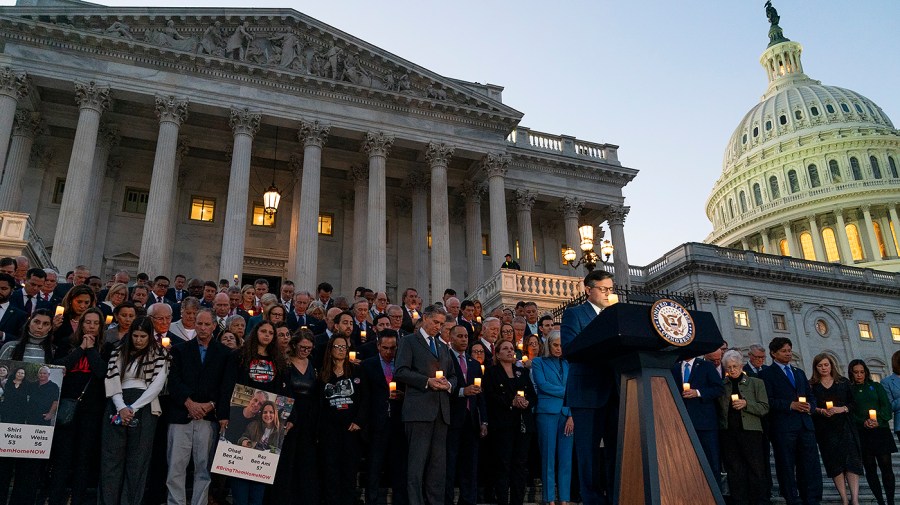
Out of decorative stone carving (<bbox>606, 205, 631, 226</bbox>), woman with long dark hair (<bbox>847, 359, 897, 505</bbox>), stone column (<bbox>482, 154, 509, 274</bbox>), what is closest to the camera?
woman with long dark hair (<bbox>847, 359, 897, 505</bbox>)

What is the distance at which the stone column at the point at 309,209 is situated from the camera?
26328 mm

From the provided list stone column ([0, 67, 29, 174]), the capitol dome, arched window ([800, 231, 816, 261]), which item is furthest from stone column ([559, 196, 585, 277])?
arched window ([800, 231, 816, 261])

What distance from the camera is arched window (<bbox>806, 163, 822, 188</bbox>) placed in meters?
79.6

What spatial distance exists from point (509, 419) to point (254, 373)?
11.7 ft

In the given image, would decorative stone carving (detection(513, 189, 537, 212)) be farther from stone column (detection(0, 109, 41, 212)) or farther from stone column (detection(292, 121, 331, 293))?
stone column (detection(0, 109, 41, 212))

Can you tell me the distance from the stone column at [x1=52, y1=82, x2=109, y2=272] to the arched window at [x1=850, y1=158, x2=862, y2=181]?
81.1m

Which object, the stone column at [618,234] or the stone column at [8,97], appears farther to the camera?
the stone column at [618,234]

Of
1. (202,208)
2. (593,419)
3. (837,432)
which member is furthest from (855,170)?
(593,419)

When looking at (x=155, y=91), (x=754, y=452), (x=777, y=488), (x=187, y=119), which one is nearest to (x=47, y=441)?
(x=754, y=452)

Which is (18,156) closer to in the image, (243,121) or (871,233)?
(243,121)

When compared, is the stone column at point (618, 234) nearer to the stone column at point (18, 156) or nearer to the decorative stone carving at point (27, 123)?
the stone column at point (18, 156)

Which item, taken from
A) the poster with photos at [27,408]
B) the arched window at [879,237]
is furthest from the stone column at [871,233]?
the poster with photos at [27,408]

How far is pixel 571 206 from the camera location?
35.4 metres

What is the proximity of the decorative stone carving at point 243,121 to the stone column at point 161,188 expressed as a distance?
197cm
